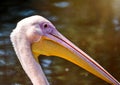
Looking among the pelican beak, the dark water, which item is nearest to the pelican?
the pelican beak

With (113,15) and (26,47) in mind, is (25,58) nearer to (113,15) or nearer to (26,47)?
(26,47)

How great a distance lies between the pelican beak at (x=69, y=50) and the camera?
3.69 meters

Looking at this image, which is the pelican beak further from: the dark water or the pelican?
the dark water

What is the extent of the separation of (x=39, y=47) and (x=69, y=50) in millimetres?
257

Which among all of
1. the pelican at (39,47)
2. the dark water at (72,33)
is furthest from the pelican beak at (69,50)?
the dark water at (72,33)

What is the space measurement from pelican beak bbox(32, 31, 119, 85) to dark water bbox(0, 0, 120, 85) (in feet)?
7.10

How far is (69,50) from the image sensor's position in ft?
12.1

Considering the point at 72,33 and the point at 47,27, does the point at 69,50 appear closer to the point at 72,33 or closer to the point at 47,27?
the point at 47,27

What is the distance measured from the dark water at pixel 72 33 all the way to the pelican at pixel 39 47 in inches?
86.1

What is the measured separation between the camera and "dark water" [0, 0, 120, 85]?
6121mm

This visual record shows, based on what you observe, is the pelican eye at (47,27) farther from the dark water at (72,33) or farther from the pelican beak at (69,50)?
the dark water at (72,33)

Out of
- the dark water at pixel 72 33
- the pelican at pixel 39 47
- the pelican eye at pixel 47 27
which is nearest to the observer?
the pelican at pixel 39 47

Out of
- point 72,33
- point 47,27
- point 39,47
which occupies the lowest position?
point 72,33

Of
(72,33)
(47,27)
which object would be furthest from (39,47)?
(72,33)
